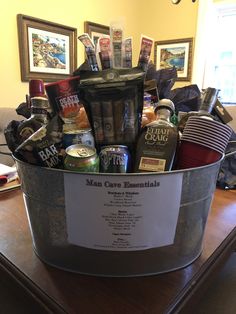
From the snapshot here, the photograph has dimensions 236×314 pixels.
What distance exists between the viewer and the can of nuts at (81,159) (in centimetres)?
34

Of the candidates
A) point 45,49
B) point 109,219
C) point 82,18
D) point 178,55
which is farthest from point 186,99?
point 178,55

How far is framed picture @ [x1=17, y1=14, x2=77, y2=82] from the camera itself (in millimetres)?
2016

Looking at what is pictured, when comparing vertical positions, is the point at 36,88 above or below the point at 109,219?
above

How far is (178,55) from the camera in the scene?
2791 millimetres

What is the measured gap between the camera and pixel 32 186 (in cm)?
37

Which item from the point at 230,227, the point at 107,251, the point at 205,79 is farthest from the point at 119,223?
the point at 205,79

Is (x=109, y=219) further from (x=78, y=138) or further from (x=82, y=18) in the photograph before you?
(x=82, y=18)

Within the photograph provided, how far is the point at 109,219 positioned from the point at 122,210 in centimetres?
2

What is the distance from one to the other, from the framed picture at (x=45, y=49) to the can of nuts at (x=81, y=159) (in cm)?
195

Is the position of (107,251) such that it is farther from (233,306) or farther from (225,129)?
(233,306)

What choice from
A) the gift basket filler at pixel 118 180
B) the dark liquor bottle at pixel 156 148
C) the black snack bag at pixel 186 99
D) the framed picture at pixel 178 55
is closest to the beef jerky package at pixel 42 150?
the gift basket filler at pixel 118 180

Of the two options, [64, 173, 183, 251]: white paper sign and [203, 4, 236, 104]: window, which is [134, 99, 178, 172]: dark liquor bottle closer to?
[64, 173, 183, 251]: white paper sign

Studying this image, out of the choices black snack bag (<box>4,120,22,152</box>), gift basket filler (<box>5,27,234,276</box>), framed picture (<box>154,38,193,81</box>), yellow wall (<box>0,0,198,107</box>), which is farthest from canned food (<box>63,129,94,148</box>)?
framed picture (<box>154,38,193,81</box>)

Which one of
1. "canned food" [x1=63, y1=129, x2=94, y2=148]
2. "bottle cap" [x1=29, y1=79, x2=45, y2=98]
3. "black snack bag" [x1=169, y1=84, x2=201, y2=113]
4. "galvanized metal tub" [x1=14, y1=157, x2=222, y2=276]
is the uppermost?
"bottle cap" [x1=29, y1=79, x2=45, y2=98]
